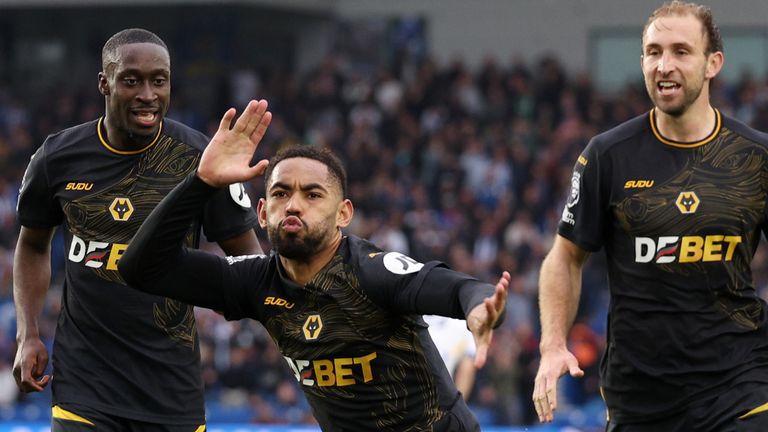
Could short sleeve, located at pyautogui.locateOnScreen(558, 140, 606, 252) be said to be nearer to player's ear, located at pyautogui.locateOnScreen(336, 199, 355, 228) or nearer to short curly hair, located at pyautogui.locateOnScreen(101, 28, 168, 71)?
player's ear, located at pyautogui.locateOnScreen(336, 199, 355, 228)

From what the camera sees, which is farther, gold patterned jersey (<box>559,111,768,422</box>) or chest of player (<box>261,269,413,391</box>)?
gold patterned jersey (<box>559,111,768,422</box>)

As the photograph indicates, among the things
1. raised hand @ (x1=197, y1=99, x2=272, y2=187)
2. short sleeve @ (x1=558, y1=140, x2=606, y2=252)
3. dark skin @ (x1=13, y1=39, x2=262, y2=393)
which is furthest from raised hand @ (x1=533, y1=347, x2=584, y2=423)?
dark skin @ (x1=13, y1=39, x2=262, y2=393)

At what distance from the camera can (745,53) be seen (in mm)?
25453

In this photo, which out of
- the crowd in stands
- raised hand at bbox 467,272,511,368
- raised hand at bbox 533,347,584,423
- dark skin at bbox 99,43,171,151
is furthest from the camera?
the crowd in stands

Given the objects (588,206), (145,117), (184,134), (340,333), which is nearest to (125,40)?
(145,117)

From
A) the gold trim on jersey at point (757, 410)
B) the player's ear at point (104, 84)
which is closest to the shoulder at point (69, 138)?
the player's ear at point (104, 84)

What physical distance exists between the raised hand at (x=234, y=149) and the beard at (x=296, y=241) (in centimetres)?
26

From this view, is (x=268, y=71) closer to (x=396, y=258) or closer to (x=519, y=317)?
(x=519, y=317)

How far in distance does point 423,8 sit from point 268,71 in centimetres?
345

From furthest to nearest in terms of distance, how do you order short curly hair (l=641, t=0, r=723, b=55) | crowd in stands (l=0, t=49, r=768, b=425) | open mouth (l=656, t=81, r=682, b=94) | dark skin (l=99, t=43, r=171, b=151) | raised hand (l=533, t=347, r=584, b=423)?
1. crowd in stands (l=0, t=49, r=768, b=425)
2. dark skin (l=99, t=43, r=171, b=151)
3. short curly hair (l=641, t=0, r=723, b=55)
4. open mouth (l=656, t=81, r=682, b=94)
5. raised hand (l=533, t=347, r=584, b=423)

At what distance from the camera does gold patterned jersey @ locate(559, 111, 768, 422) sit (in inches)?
231

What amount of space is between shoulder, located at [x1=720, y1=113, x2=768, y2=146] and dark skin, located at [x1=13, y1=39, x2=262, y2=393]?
2.22 meters

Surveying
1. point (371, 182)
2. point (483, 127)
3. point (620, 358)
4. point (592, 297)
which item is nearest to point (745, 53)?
point (483, 127)

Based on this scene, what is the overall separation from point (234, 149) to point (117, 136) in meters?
1.13
